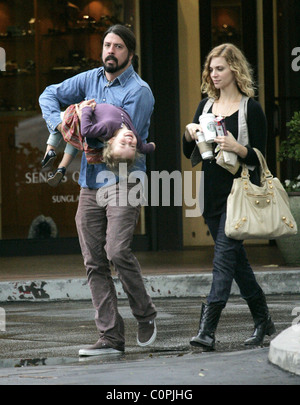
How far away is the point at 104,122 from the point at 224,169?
2.74ft

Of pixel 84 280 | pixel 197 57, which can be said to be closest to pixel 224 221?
pixel 84 280

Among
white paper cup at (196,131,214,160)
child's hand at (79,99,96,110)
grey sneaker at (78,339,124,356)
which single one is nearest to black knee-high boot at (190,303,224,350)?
grey sneaker at (78,339,124,356)

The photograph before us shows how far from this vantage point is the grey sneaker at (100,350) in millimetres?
6062

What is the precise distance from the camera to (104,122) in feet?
19.4

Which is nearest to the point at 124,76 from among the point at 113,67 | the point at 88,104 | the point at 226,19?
the point at 113,67

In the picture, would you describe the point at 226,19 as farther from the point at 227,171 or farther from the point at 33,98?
the point at 227,171

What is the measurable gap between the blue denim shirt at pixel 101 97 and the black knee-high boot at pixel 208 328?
97 cm

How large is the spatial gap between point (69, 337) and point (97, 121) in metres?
1.73

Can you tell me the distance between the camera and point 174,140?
1266cm

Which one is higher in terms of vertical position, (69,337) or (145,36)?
(145,36)

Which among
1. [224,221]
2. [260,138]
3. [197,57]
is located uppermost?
[197,57]

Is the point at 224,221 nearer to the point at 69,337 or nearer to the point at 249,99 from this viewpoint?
the point at 249,99

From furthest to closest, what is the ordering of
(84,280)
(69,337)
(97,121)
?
(84,280) → (69,337) → (97,121)

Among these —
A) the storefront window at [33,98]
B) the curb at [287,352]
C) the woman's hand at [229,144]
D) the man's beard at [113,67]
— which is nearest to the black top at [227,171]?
the woman's hand at [229,144]
